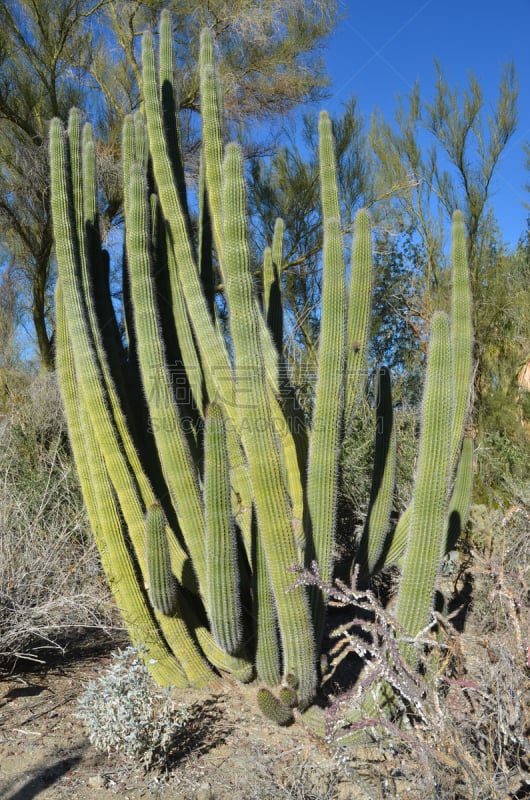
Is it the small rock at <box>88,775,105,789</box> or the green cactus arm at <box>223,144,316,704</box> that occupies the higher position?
the green cactus arm at <box>223,144,316,704</box>

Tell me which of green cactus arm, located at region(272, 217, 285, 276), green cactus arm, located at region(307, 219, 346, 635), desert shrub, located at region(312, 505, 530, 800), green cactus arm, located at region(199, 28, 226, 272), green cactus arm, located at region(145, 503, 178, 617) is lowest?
desert shrub, located at region(312, 505, 530, 800)

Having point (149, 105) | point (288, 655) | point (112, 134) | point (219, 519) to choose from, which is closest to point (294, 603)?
point (288, 655)

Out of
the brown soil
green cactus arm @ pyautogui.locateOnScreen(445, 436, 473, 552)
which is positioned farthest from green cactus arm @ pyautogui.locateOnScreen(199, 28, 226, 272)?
the brown soil

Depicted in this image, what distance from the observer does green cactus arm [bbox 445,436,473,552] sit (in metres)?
3.78

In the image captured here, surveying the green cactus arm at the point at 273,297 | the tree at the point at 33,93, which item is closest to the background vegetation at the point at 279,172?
the tree at the point at 33,93

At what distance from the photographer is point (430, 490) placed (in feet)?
9.48

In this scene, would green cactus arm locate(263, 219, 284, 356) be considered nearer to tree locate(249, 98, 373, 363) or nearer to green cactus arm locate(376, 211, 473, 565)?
green cactus arm locate(376, 211, 473, 565)

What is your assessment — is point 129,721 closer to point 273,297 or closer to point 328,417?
point 328,417

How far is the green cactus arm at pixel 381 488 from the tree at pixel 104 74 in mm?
7519

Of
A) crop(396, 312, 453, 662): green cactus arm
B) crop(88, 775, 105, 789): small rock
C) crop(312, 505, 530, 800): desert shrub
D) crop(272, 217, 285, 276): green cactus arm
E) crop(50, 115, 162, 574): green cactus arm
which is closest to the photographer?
crop(312, 505, 530, 800): desert shrub

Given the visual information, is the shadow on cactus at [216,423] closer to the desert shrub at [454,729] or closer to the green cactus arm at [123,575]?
the green cactus arm at [123,575]

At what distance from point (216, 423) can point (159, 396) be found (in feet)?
1.85

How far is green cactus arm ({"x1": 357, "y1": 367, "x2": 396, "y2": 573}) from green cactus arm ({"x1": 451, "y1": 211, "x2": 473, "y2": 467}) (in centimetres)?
34

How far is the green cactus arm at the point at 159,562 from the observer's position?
307 cm
